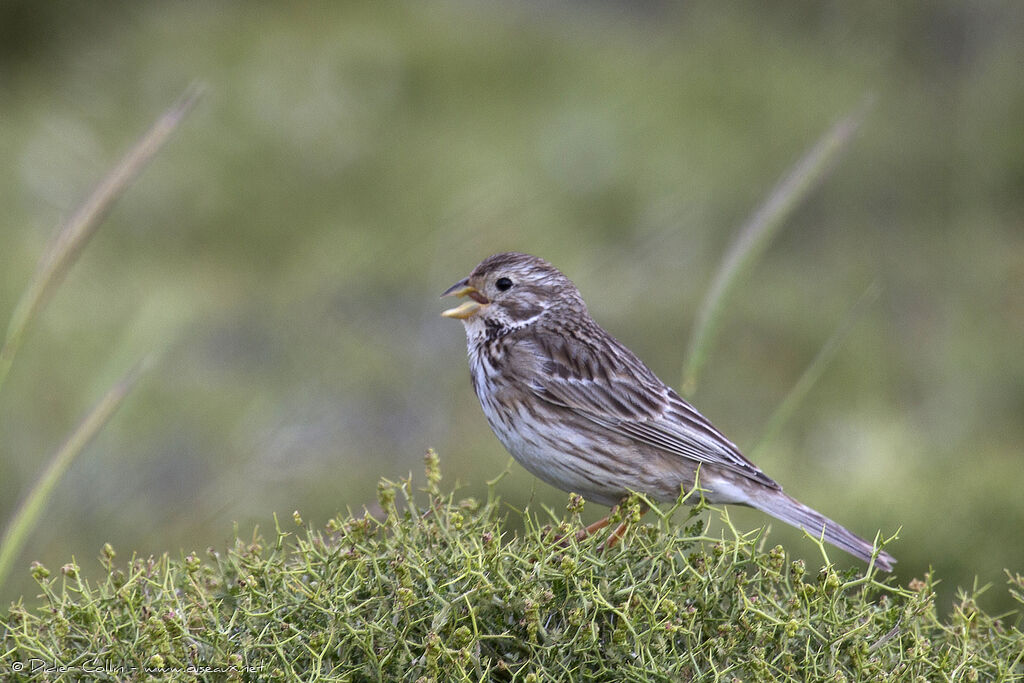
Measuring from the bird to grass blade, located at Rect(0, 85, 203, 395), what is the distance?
1691mm

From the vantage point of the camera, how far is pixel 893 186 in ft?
39.3

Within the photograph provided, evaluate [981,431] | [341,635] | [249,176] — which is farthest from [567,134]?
[341,635]

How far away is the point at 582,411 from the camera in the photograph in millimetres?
4441

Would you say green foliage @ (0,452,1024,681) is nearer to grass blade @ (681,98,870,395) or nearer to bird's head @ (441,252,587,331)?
grass blade @ (681,98,870,395)

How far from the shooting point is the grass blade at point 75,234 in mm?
2723

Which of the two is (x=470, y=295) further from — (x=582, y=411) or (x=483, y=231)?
(x=483, y=231)

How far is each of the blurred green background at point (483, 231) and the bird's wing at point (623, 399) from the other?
138 cm

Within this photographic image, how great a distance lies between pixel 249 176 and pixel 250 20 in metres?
2.24

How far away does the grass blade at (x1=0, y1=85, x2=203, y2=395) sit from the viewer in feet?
8.93

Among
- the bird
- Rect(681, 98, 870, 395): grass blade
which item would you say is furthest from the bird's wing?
Rect(681, 98, 870, 395): grass blade

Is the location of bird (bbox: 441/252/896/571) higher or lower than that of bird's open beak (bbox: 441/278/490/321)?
lower

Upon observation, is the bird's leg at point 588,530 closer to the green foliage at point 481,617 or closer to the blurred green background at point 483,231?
the green foliage at point 481,617

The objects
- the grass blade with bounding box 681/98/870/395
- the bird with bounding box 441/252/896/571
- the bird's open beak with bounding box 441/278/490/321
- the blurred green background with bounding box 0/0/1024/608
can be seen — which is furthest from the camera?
the blurred green background with bounding box 0/0/1024/608

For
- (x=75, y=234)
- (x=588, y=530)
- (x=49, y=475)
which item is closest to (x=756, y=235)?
(x=588, y=530)
